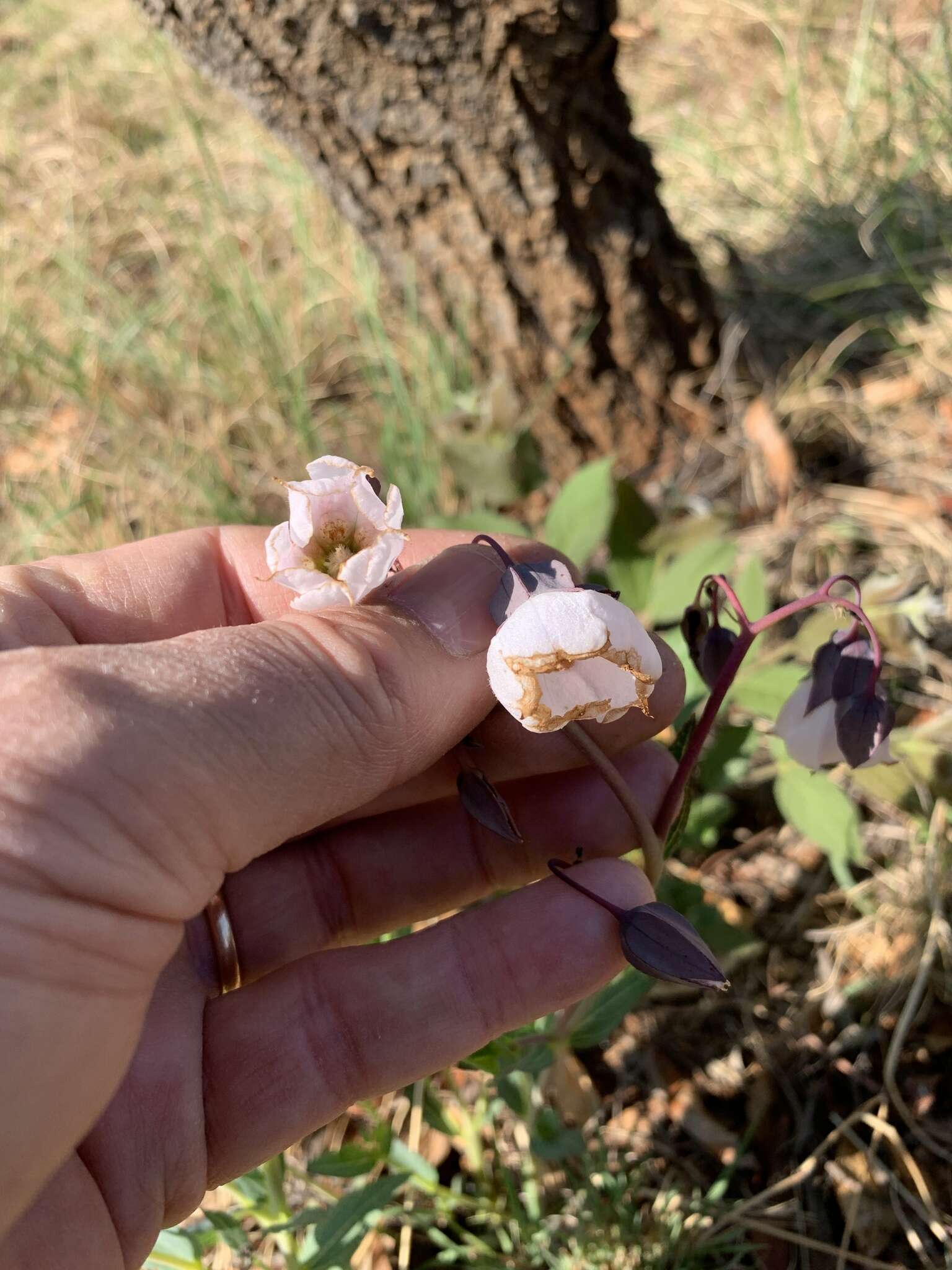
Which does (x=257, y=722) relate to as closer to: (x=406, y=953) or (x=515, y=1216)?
(x=406, y=953)

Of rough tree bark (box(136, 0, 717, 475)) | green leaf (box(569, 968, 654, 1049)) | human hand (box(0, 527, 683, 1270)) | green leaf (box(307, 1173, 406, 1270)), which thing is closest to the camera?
human hand (box(0, 527, 683, 1270))

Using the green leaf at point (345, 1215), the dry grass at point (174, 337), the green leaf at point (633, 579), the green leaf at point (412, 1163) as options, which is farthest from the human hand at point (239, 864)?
the dry grass at point (174, 337)

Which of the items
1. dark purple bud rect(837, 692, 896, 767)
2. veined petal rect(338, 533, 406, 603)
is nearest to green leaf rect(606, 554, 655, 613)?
dark purple bud rect(837, 692, 896, 767)

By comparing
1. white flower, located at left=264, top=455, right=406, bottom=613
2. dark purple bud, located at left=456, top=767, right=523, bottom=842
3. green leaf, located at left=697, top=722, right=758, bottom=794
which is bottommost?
green leaf, located at left=697, top=722, right=758, bottom=794

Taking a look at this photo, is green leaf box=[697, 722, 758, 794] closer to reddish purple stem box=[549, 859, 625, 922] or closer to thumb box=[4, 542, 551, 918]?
reddish purple stem box=[549, 859, 625, 922]

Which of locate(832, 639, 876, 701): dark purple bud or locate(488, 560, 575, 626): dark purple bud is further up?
locate(488, 560, 575, 626): dark purple bud

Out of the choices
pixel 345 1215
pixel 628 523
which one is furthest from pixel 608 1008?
pixel 628 523

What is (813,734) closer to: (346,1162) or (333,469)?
(333,469)

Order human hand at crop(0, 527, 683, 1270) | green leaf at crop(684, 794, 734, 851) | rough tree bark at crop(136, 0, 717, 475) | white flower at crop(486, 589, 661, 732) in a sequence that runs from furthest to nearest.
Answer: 1. rough tree bark at crop(136, 0, 717, 475)
2. green leaf at crop(684, 794, 734, 851)
3. white flower at crop(486, 589, 661, 732)
4. human hand at crop(0, 527, 683, 1270)
